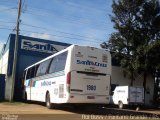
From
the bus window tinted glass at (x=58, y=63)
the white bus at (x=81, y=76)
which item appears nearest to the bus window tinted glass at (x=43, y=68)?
the bus window tinted glass at (x=58, y=63)

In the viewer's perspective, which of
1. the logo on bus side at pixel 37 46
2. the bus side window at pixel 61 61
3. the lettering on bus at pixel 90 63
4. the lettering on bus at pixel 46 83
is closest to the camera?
the lettering on bus at pixel 90 63

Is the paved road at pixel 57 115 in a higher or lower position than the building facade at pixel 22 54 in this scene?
lower

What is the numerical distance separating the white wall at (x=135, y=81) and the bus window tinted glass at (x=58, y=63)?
2025 centimetres

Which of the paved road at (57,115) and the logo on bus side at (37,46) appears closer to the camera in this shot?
the paved road at (57,115)

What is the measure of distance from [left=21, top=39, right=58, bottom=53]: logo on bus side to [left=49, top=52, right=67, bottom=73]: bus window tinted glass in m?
14.4

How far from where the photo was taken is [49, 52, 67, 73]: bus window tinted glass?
57.8ft

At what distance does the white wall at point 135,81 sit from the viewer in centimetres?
3934

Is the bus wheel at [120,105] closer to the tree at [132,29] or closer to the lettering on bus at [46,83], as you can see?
the tree at [132,29]

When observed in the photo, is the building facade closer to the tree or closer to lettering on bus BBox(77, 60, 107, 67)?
the tree

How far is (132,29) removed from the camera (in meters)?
38.7

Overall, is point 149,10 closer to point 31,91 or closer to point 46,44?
point 46,44

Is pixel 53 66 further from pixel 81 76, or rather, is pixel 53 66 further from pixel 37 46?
pixel 37 46

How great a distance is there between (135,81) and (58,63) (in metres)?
23.5

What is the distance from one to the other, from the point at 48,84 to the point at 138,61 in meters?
18.7
